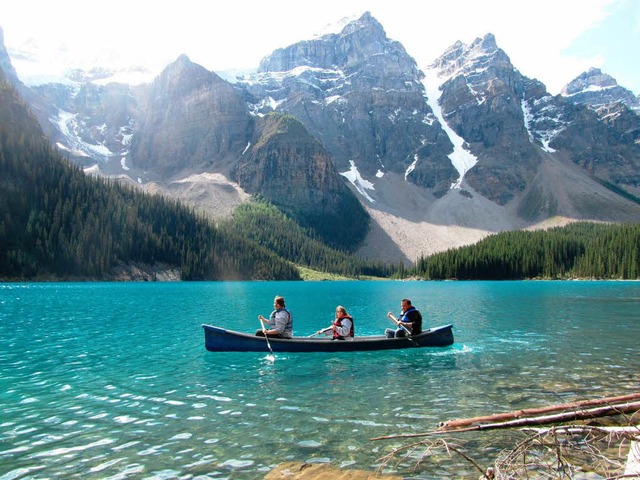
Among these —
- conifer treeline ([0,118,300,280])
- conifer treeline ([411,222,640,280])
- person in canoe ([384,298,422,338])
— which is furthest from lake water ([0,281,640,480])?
conifer treeline ([411,222,640,280])

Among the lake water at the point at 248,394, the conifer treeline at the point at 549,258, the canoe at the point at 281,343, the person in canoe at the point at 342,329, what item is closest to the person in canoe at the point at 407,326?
the canoe at the point at 281,343

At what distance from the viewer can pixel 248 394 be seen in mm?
19406

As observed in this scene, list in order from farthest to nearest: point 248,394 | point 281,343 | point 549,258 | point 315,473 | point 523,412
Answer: point 549,258 < point 281,343 < point 248,394 < point 315,473 < point 523,412

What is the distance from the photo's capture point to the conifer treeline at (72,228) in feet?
470

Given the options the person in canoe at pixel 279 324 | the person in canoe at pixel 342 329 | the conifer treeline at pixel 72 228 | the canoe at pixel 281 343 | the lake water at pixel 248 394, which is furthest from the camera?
the conifer treeline at pixel 72 228

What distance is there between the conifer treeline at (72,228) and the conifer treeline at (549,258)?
91.5m

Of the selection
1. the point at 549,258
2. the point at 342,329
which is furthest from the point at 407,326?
the point at 549,258

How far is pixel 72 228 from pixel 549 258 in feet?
533

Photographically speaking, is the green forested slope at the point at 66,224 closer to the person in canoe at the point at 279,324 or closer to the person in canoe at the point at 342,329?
the person in canoe at the point at 279,324

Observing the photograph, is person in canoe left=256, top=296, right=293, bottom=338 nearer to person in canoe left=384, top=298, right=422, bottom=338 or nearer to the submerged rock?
person in canoe left=384, top=298, right=422, bottom=338

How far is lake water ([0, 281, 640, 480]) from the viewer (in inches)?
495

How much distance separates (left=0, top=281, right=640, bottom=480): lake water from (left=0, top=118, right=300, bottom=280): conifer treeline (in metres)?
118

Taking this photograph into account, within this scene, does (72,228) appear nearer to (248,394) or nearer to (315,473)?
(248,394)

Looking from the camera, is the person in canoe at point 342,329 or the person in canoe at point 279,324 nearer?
the person in canoe at point 279,324
